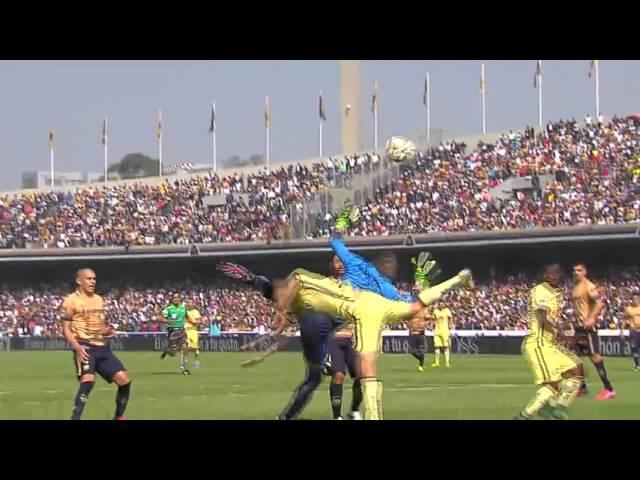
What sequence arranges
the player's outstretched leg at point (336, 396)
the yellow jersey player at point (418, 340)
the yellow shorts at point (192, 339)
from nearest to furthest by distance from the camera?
1. the player's outstretched leg at point (336, 396)
2. the yellow jersey player at point (418, 340)
3. the yellow shorts at point (192, 339)

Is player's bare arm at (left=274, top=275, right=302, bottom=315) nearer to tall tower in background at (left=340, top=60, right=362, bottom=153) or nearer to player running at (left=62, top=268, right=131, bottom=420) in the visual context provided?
player running at (left=62, top=268, right=131, bottom=420)

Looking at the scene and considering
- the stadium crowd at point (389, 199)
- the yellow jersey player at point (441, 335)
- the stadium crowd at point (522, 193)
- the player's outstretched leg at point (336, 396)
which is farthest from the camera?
the stadium crowd at point (389, 199)

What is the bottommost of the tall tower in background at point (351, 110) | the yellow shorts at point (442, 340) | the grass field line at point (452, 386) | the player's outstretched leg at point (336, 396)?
the grass field line at point (452, 386)

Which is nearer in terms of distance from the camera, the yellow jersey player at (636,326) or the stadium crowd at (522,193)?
the yellow jersey player at (636,326)

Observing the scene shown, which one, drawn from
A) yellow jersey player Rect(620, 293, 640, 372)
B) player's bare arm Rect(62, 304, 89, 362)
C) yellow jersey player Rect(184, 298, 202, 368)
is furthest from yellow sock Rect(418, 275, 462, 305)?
yellow jersey player Rect(184, 298, 202, 368)

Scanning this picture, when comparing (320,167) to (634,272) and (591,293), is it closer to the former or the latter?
(634,272)

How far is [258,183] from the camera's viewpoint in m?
69.9

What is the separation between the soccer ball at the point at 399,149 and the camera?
18.4m

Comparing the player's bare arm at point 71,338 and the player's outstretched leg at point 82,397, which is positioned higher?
the player's bare arm at point 71,338

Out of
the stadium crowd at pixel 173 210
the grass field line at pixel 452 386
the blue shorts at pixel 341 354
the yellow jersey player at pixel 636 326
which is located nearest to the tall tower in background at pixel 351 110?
the stadium crowd at pixel 173 210

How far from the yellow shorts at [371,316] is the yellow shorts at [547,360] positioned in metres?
2.56

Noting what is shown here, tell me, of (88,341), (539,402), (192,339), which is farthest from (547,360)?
(192,339)

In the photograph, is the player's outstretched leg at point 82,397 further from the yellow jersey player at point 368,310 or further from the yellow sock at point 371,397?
the yellow sock at point 371,397

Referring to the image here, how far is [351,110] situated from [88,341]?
5810 cm
